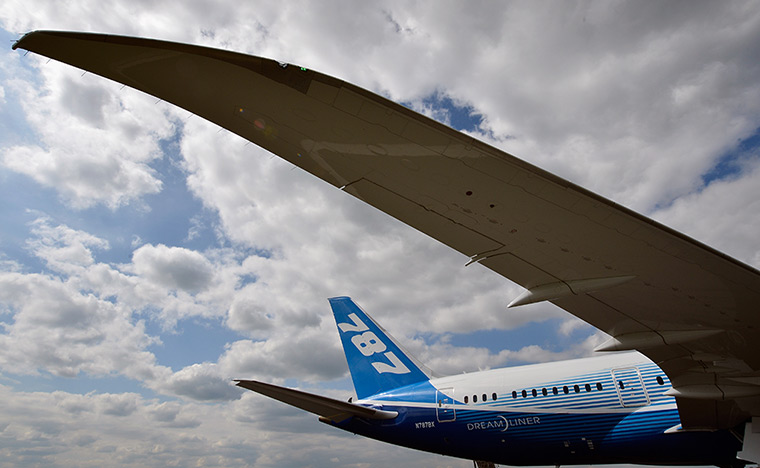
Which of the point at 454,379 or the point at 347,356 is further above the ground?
the point at 347,356

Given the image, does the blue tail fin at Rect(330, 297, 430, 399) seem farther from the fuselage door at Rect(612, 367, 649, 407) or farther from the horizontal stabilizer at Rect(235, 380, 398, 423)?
the fuselage door at Rect(612, 367, 649, 407)

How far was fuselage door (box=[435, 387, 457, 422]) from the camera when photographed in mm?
13348

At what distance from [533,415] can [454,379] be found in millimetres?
3109

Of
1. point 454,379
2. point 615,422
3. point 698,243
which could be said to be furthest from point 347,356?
point 698,243

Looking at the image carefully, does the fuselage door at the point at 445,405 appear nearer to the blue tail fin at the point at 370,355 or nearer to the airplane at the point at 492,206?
the blue tail fin at the point at 370,355

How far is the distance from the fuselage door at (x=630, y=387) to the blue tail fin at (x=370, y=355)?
274 inches

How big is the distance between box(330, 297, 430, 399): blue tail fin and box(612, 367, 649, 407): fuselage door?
6950 millimetres

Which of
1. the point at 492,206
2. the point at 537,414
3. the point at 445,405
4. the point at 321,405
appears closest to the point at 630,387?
the point at 537,414

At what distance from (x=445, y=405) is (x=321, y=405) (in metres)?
4.33

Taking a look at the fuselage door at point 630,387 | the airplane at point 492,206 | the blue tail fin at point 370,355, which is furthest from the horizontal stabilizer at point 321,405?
the airplane at point 492,206

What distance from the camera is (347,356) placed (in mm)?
17828

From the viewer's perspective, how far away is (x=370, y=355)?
56.3 feet

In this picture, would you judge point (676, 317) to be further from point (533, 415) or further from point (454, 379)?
point (454, 379)

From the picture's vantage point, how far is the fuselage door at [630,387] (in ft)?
34.7
